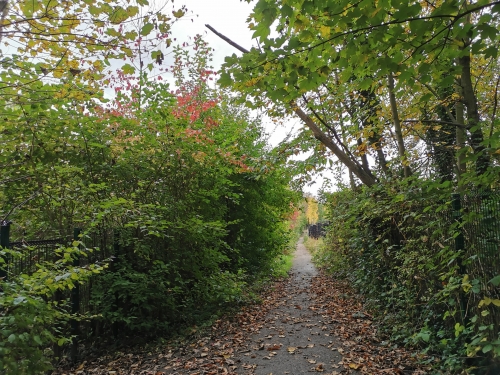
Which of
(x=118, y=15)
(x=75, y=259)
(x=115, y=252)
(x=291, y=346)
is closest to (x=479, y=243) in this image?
(x=291, y=346)

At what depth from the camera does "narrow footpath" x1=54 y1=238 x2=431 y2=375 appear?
4926 millimetres

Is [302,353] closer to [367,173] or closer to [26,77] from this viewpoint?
[367,173]

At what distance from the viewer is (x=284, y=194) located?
45.9ft

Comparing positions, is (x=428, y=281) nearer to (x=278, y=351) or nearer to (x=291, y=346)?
(x=291, y=346)

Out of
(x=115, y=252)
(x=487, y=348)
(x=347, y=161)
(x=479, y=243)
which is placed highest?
(x=347, y=161)

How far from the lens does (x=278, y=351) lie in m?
5.61

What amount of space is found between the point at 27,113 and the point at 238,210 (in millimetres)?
7618

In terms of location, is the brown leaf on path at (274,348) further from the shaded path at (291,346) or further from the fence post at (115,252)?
the fence post at (115,252)

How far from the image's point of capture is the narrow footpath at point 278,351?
16.2 ft

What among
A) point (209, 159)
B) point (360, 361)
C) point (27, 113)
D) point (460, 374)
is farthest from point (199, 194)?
point (460, 374)

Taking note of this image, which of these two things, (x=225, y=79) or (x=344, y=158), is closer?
(x=225, y=79)

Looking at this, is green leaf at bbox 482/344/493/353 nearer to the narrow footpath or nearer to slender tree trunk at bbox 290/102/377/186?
the narrow footpath

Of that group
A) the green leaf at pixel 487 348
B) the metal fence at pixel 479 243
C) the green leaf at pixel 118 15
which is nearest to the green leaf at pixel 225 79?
the green leaf at pixel 118 15

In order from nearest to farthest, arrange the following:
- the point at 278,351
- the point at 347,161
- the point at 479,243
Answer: the point at 479,243 → the point at 278,351 → the point at 347,161
